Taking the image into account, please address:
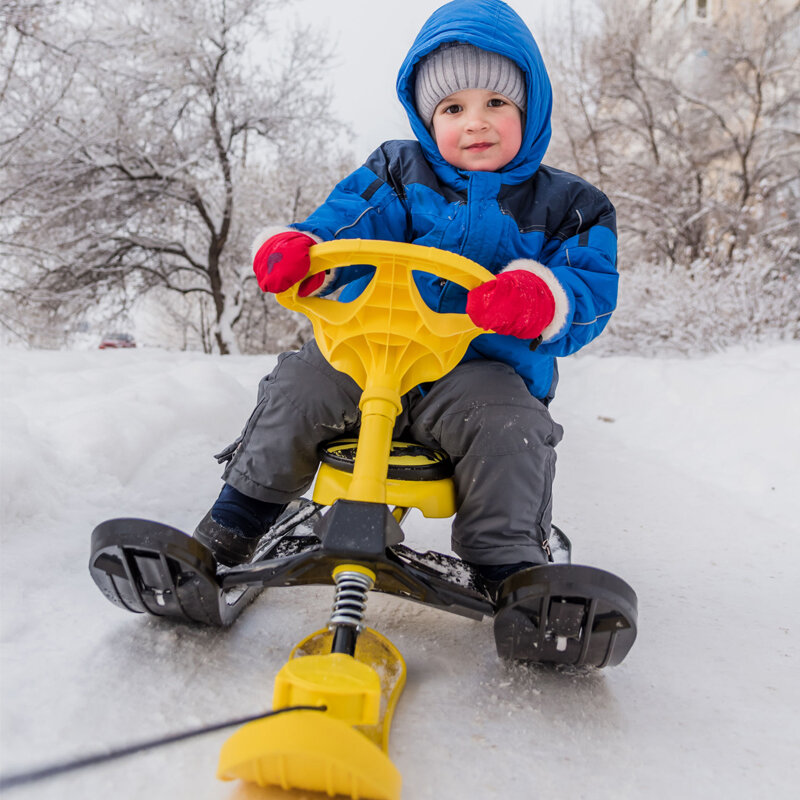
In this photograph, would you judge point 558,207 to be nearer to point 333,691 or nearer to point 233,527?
point 233,527

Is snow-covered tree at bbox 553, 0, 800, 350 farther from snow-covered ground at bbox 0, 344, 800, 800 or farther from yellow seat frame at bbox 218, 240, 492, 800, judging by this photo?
yellow seat frame at bbox 218, 240, 492, 800

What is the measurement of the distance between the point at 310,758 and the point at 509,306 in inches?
29.4

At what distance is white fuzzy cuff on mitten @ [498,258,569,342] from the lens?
1.25 metres

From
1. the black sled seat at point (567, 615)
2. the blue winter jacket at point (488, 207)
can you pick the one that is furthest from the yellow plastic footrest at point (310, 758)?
the blue winter jacket at point (488, 207)

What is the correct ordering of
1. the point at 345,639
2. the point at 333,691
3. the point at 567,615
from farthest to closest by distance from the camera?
the point at 567,615 < the point at 345,639 < the point at 333,691

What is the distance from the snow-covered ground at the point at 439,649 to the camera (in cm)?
90

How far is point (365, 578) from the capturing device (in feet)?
3.20

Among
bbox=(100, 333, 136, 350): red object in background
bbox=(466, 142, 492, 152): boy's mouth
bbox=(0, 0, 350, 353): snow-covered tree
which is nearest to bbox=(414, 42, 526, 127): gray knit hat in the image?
bbox=(466, 142, 492, 152): boy's mouth

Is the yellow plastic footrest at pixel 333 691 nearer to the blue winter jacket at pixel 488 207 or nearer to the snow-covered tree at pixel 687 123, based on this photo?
the blue winter jacket at pixel 488 207

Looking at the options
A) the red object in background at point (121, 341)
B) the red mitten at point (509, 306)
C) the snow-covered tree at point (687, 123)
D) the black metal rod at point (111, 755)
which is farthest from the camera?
the red object in background at point (121, 341)

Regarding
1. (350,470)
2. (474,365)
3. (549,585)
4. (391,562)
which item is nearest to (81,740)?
(391,562)

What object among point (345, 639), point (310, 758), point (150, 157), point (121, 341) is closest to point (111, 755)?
point (310, 758)

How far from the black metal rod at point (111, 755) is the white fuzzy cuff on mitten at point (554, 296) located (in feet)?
2.59

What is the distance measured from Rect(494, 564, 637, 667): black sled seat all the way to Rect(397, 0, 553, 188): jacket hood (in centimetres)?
99
